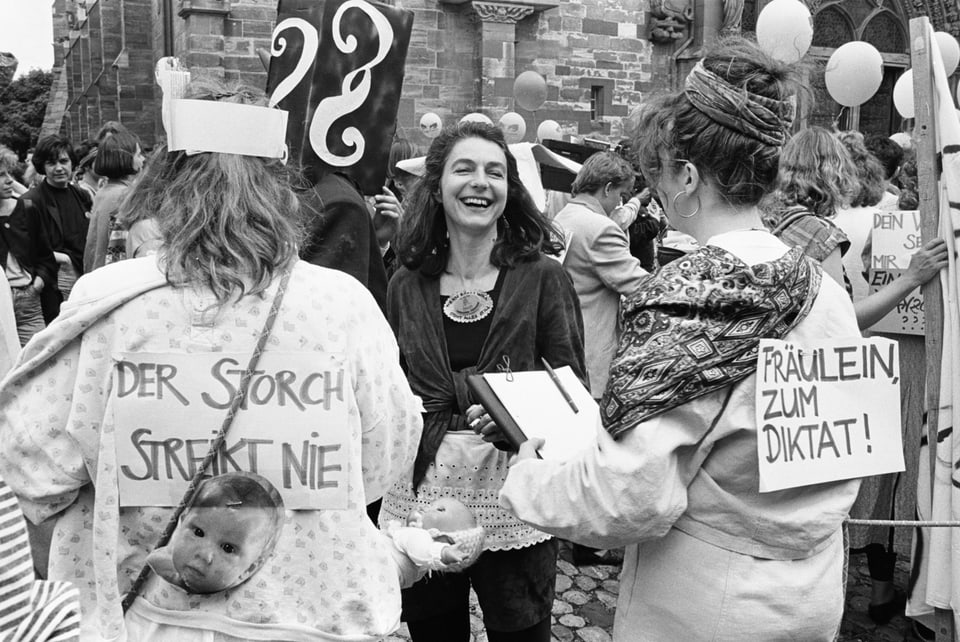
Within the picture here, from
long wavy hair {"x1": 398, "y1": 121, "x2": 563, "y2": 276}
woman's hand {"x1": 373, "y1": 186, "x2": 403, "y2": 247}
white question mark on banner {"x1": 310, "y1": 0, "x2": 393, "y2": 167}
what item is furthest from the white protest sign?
woman's hand {"x1": 373, "y1": 186, "x2": 403, "y2": 247}

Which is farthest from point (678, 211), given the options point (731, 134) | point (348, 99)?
point (348, 99)

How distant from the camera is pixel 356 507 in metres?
1.58

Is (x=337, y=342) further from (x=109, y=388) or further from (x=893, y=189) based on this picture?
(x=893, y=189)

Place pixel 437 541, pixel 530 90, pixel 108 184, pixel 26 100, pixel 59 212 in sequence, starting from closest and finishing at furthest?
pixel 437 541, pixel 108 184, pixel 59 212, pixel 530 90, pixel 26 100

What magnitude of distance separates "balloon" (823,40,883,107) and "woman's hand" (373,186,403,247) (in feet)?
17.9

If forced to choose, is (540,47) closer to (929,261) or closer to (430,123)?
(430,123)

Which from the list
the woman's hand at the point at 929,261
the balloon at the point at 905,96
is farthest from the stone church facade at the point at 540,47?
the woman's hand at the point at 929,261

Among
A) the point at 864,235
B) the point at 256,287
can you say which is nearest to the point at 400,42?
the point at 256,287

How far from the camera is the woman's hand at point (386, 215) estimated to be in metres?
4.22

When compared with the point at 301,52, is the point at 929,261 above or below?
below

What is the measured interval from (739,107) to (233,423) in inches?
40.9

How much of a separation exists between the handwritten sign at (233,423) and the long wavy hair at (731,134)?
2.45 feet

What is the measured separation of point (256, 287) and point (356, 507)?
43 centimetres

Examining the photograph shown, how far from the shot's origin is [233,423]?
1486 millimetres
